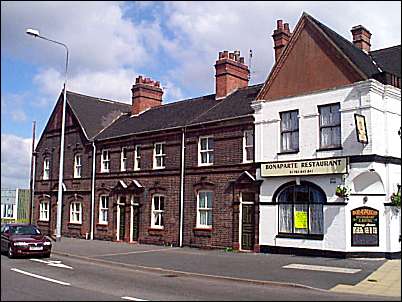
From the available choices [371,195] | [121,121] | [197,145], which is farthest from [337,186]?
[121,121]

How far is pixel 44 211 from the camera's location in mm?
38438

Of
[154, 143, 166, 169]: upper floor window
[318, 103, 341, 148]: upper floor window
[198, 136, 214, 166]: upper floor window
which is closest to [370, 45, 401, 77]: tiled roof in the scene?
[318, 103, 341, 148]: upper floor window

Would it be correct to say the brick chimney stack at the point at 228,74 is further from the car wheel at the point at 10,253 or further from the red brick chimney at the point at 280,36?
the car wheel at the point at 10,253

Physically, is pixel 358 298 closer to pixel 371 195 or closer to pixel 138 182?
pixel 371 195

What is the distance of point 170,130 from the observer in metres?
28.0

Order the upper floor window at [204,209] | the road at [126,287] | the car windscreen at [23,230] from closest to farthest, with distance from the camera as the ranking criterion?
the road at [126,287]
the car windscreen at [23,230]
the upper floor window at [204,209]

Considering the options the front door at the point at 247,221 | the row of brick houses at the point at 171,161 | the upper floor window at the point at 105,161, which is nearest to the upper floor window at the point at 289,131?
the row of brick houses at the point at 171,161

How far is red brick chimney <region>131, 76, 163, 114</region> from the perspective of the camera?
35.8 m

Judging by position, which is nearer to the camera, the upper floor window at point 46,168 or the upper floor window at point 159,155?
the upper floor window at point 159,155

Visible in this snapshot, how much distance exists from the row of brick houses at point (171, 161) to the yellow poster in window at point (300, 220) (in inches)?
67.9

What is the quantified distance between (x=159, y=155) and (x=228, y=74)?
19.9 ft

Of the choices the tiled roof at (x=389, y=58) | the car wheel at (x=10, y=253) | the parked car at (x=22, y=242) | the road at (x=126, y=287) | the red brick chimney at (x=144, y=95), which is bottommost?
the road at (x=126, y=287)

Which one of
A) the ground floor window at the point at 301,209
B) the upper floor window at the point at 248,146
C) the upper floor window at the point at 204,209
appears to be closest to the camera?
the ground floor window at the point at 301,209

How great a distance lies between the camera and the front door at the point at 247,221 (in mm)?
23594
